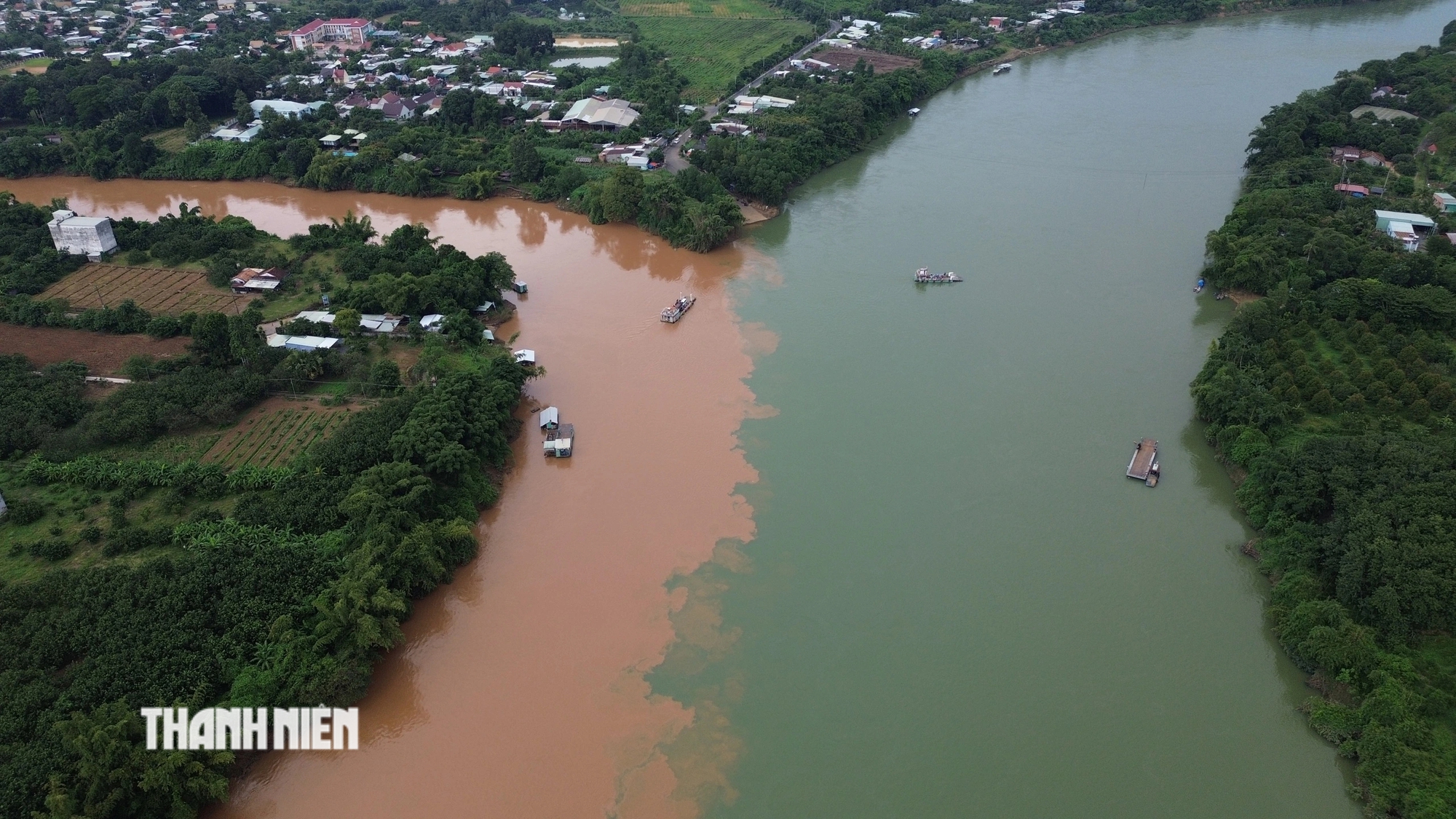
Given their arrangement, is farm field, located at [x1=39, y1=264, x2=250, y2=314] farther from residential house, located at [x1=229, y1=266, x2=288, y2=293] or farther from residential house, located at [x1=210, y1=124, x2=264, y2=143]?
residential house, located at [x1=210, y1=124, x2=264, y2=143]

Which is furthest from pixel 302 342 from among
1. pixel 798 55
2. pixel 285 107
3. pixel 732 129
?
pixel 798 55

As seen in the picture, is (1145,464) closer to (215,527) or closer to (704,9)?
(215,527)

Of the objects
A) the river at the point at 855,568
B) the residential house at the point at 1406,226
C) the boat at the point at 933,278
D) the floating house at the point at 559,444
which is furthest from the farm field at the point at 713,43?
the residential house at the point at 1406,226

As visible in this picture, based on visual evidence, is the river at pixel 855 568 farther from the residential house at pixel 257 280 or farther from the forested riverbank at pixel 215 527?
the residential house at pixel 257 280

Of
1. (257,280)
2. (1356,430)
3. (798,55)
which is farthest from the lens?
(798,55)

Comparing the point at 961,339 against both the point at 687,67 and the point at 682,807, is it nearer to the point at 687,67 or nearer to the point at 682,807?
the point at 682,807
